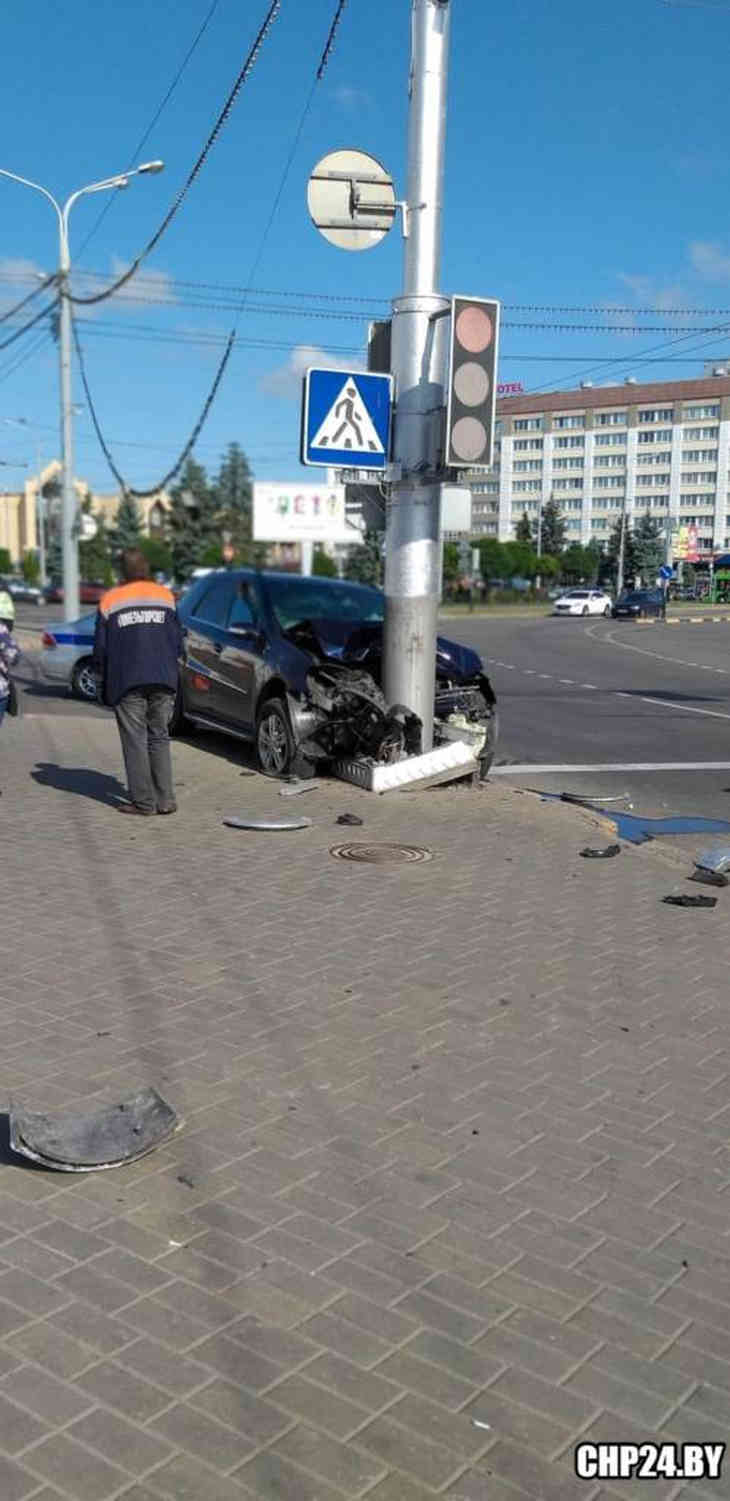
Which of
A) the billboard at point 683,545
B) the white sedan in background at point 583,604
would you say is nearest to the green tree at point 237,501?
the white sedan in background at point 583,604

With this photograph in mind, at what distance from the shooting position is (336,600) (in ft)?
37.0

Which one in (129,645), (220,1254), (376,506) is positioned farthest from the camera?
(376,506)

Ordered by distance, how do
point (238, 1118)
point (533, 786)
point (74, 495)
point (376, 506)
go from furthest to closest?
point (74, 495)
point (533, 786)
point (376, 506)
point (238, 1118)

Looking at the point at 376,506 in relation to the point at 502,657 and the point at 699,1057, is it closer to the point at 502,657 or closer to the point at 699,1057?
the point at 699,1057

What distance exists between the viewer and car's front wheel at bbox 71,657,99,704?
16.3m

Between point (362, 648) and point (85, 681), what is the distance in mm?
7038

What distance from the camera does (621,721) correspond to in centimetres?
1569

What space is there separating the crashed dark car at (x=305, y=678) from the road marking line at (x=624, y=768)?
942 mm

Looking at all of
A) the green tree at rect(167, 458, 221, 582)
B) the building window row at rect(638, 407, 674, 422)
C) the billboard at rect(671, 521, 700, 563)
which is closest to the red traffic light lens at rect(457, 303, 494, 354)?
the green tree at rect(167, 458, 221, 582)

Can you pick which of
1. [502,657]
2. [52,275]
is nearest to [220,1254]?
[52,275]

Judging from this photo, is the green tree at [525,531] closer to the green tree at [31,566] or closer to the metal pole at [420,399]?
the green tree at [31,566]

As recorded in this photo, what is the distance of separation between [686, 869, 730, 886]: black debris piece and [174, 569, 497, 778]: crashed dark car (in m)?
2.92

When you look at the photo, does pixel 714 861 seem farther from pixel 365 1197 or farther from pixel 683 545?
pixel 683 545

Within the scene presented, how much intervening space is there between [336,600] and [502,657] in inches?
713
